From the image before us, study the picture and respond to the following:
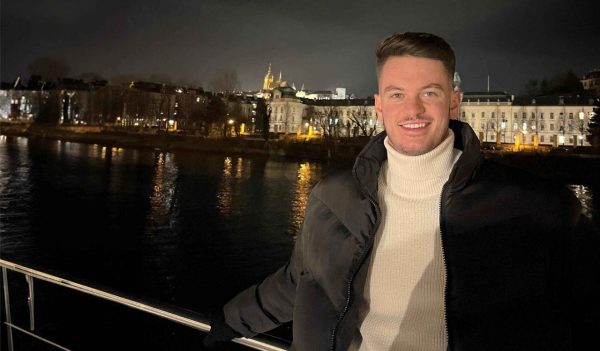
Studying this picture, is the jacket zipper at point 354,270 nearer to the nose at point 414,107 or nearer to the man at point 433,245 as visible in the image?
the man at point 433,245

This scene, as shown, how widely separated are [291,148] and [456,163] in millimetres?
53837

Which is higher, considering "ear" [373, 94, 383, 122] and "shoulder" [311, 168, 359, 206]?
"ear" [373, 94, 383, 122]

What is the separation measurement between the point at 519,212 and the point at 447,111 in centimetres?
42

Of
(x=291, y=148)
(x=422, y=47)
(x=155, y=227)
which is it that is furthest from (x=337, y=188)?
(x=291, y=148)

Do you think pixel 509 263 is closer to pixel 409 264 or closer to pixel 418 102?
pixel 409 264

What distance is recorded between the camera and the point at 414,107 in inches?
68.4

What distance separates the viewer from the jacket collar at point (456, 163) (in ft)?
5.43

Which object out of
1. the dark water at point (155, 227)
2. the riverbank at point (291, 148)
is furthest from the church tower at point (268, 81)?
the dark water at point (155, 227)

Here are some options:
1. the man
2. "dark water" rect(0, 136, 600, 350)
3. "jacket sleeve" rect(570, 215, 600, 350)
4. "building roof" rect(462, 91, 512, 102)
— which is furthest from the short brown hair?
"building roof" rect(462, 91, 512, 102)

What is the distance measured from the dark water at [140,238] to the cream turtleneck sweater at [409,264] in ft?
3.50

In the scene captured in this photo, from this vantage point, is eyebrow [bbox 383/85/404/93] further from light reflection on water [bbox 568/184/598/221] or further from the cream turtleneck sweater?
light reflection on water [bbox 568/184/598/221]

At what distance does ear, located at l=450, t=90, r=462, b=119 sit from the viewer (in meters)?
1.83

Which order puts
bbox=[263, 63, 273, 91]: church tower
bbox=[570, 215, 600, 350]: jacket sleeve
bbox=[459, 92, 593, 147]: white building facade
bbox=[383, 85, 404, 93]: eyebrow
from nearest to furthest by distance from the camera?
bbox=[570, 215, 600, 350]: jacket sleeve
bbox=[383, 85, 404, 93]: eyebrow
bbox=[459, 92, 593, 147]: white building facade
bbox=[263, 63, 273, 91]: church tower

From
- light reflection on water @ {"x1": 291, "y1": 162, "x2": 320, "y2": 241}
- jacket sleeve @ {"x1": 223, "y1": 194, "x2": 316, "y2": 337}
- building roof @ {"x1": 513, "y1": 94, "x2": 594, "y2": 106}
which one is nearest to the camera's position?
jacket sleeve @ {"x1": 223, "y1": 194, "x2": 316, "y2": 337}
